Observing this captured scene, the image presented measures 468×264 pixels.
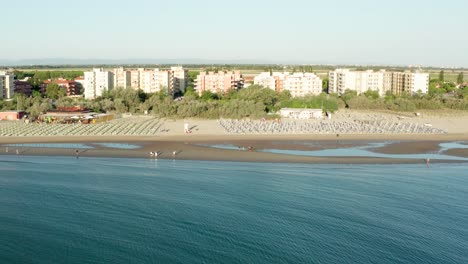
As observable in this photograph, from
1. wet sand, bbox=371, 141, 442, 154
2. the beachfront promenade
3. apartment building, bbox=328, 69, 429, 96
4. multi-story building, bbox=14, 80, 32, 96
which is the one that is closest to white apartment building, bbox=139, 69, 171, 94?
multi-story building, bbox=14, 80, 32, 96

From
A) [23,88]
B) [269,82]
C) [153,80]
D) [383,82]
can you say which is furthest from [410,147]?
[23,88]

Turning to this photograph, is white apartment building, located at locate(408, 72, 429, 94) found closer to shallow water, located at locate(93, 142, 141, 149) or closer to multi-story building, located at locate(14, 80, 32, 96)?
shallow water, located at locate(93, 142, 141, 149)

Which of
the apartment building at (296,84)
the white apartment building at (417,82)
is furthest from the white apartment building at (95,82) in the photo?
the white apartment building at (417,82)

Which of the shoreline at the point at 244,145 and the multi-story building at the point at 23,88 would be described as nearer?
the shoreline at the point at 244,145

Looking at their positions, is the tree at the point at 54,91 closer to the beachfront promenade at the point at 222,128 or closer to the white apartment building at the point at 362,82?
the beachfront promenade at the point at 222,128

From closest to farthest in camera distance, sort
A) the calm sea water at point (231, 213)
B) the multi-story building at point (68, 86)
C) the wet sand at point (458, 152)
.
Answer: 1. the calm sea water at point (231, 213)
2. the wet sand at point (458, 152)
3. the multi-story building at point (68, 86)

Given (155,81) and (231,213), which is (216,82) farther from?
(231,213)

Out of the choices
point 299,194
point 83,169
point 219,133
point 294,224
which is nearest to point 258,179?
point 299,194
